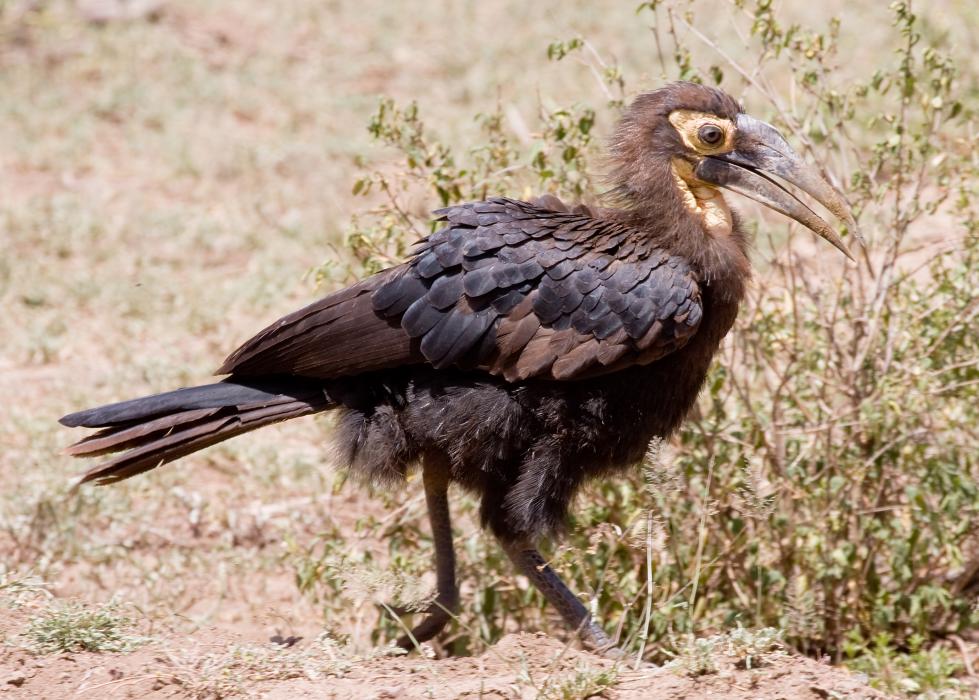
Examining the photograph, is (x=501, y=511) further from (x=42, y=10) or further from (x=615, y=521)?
(x=42, y=10)

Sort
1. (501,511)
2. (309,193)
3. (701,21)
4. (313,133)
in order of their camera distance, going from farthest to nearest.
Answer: (701,21), (313,133), (309,193), (501,511)

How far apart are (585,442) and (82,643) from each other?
156 centimetres

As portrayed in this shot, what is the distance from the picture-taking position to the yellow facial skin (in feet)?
12.8

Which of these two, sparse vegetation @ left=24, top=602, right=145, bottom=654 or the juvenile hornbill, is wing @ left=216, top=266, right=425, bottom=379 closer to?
the juvenile hornbill

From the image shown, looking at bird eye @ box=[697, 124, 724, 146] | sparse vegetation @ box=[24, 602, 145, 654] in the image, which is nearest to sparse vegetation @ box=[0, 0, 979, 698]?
sparse vegetation @ box=[24, 602, 145, 654]

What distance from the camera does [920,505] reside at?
4.12m

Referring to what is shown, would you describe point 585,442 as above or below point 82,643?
above

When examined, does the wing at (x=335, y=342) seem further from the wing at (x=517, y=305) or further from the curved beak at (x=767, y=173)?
the curved beak at (x=767, y=173)

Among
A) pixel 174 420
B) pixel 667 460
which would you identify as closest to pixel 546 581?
pixel 667 460

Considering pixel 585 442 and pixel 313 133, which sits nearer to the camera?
pixel 585 442

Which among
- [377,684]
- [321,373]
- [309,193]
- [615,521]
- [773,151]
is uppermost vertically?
[309,193]

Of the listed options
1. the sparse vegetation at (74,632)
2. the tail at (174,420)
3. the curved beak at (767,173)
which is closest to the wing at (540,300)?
the curved beak at (767,173)

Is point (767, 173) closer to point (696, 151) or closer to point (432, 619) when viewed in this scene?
point (696, 151)

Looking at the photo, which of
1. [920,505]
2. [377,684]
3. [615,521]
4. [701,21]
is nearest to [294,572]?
[615,521]
